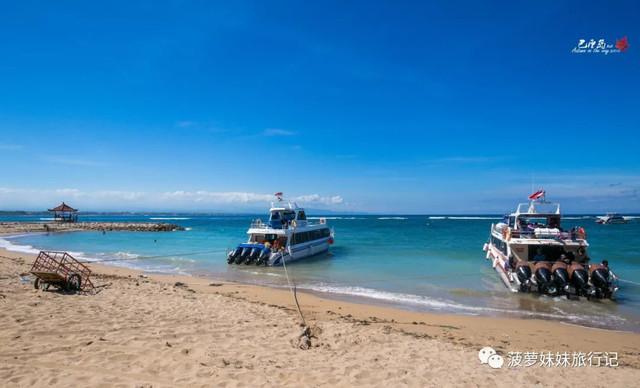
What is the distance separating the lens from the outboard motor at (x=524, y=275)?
16312mm

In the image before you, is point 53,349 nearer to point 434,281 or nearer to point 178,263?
point 434,281

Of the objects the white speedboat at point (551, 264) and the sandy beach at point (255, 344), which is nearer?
the sandy beach at point (255, 344)

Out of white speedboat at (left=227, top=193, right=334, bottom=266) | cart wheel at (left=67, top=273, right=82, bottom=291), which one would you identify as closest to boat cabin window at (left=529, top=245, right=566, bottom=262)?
white speedboat at (left=227, top=193, right=334, bottom=266)

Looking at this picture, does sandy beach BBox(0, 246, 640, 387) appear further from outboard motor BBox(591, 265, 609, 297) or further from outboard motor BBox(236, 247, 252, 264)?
outboard motor BBox(236, 247, 252, 264)

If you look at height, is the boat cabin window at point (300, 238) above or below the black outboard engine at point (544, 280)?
above

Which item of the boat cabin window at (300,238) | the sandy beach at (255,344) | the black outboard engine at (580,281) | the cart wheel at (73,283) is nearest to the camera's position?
the sandy beach at (255,344)

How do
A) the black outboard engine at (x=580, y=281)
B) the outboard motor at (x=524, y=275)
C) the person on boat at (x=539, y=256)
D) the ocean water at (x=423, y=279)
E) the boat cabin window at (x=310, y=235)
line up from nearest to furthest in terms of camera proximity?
the ocean water at (x=423, y=279) → the black outboard engine at (x=580, y=281) → the outboard motor at (x=524, y=275) → the person on boat at (x=539, y=256) → the boat cabin window at (x=310, y=235)

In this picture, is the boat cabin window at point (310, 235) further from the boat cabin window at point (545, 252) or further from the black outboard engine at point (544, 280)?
the black outboard engine at point (544, 280)

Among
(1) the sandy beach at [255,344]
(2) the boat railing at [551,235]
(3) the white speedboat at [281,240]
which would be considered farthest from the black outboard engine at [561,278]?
(3) the white speedboat at [281,240]

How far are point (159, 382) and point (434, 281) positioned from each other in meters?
15.8

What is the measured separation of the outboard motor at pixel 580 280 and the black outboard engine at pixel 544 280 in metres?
0.86

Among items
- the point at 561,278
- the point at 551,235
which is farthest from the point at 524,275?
the point at 551,235

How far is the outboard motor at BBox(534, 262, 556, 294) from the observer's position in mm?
15712

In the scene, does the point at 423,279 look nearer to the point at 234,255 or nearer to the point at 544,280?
the point at 544,280
